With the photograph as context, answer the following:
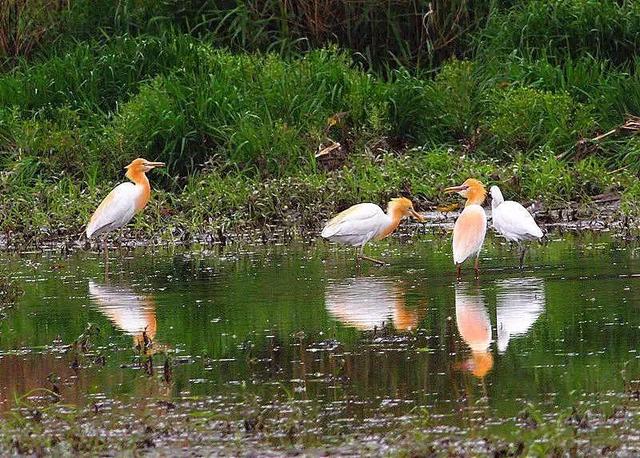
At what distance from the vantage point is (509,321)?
8.46m

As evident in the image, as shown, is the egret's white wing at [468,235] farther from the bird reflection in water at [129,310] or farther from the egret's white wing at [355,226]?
the bird reflection in water at [129,310]

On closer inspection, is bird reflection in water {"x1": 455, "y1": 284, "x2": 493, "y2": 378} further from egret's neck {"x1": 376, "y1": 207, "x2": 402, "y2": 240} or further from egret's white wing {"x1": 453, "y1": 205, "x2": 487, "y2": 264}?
egret's neck {"x1": 376, "y1": 207, "x2": 402, "y2": 240}

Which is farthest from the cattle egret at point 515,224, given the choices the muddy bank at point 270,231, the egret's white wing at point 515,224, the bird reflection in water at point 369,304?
the muddy bank at point 270,231

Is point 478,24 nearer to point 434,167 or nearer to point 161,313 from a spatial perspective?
point 434,167

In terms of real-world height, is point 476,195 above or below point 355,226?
above

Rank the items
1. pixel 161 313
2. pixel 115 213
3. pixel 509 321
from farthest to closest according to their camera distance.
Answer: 1. pixel 115 213
2. pixel 161 313
3. pixel 509 321

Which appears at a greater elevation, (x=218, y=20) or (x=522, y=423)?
(x=218, y=20)

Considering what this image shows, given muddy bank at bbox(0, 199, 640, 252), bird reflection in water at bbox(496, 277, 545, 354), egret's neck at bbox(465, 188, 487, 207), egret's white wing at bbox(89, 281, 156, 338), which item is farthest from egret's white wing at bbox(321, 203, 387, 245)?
egret's white wing at bbox(89, 281, 156, 338)

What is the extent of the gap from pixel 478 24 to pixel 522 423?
13.0m

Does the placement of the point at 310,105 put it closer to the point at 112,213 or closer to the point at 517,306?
the point at 112,213

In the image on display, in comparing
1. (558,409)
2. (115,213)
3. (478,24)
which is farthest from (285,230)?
(558,409)

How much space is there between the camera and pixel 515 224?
11.3 m

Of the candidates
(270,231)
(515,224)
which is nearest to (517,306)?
(515,224)

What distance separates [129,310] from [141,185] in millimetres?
4288
